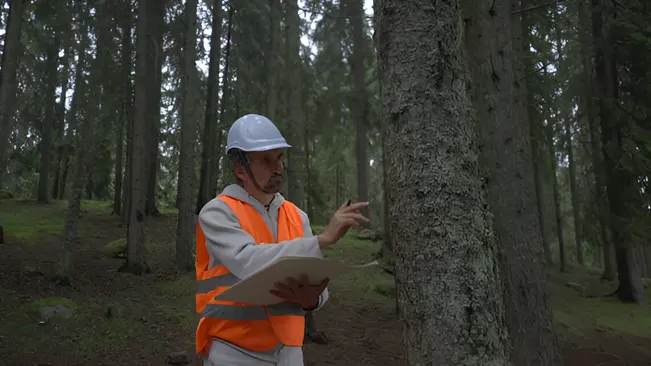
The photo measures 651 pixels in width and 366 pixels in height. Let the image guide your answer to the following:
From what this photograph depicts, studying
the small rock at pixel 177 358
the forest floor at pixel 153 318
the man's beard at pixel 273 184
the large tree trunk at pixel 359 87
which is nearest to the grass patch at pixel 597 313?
the forest floor at pixel 153 318

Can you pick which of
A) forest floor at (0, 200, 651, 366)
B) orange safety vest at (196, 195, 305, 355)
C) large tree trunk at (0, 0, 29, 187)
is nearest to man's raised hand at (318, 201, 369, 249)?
orange safety vest at (196, 195, 305, 355)

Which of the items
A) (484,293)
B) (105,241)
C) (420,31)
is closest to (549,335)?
(484,293)

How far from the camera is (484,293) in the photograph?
1487 millimetres

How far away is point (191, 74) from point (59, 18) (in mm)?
3440

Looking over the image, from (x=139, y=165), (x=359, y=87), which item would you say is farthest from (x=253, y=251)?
(x=359, y=87)

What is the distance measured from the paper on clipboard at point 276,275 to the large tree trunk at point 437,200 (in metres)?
0.34

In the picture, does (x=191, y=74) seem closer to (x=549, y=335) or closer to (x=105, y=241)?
(x=105, y=241)

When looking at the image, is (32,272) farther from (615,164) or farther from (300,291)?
(615,164)

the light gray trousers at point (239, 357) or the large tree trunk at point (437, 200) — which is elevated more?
the large tree trunk at point (437, 200)

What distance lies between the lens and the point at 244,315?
2123 millimetres

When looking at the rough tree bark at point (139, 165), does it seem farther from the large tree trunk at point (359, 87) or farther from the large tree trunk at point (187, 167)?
the large tree trunk at point (359, 87)

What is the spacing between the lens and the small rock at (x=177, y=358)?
20.8 feet

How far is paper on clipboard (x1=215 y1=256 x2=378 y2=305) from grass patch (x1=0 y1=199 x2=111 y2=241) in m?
14.3

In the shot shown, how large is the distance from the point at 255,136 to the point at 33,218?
60.7 ft
